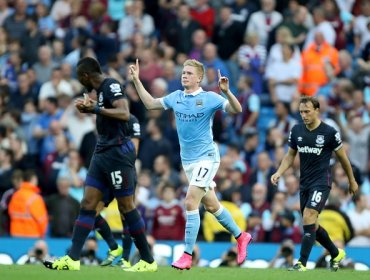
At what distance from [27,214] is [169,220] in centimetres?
232

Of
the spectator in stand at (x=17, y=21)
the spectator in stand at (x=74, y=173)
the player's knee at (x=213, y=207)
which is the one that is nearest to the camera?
the player's knee at (x=213, y=207)

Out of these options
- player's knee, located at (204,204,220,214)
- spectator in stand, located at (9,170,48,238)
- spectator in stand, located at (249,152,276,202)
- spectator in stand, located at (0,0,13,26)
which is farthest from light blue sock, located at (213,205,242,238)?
spectator in stand, located at (0,0,13,26)

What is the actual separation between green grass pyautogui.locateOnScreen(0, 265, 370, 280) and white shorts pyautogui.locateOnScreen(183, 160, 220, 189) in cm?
105

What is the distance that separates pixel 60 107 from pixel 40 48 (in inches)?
75.9

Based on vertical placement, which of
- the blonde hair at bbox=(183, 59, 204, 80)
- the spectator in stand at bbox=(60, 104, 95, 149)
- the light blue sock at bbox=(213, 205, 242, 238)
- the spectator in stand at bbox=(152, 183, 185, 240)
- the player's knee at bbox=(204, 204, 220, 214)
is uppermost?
the blonde hair at bbox=(183, 59, 204, 80)

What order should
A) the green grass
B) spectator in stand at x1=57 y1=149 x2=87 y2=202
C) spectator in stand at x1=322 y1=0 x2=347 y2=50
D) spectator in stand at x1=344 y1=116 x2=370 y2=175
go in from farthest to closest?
spectator in stand at x1=322 y1=0 x2=347 y2=50, spectator in stand at x1=344 y1=116 x2=370 y2=175, spectator in stand at x1=57 y1=149 x2=87 y2=202, the green grass

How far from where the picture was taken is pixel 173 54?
24688 mm

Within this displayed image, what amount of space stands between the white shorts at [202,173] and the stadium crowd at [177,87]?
4.76m

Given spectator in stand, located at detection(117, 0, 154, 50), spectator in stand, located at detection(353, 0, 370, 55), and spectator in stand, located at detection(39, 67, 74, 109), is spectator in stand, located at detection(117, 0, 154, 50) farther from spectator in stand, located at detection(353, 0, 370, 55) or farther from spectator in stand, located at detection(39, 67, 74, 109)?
spectator in stand, located at detection(353, 0, 370, 55)

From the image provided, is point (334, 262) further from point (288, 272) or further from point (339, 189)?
point (339, 189)

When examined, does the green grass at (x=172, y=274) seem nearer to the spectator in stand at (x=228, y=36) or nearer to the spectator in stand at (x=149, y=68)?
the spectator in stand at (x=149, y=68)

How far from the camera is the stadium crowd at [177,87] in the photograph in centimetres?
1986

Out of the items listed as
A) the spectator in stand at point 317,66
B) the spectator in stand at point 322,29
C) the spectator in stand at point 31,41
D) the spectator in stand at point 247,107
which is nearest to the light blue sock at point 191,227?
the spectator in stand at point 247,107

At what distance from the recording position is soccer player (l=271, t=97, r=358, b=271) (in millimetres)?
14992
